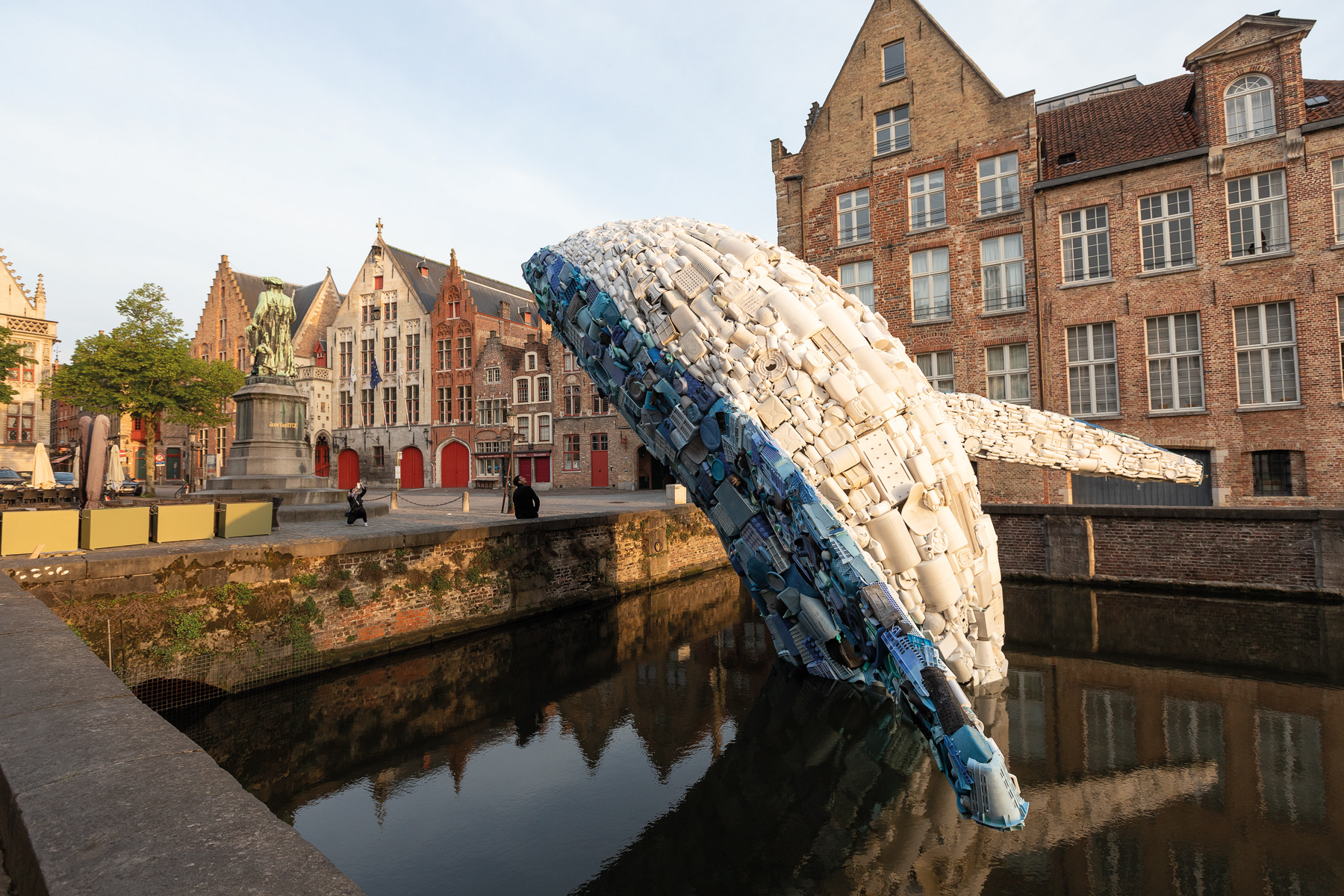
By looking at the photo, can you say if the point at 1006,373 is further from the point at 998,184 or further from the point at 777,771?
the point at 777,771

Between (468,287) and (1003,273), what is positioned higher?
(468,287)

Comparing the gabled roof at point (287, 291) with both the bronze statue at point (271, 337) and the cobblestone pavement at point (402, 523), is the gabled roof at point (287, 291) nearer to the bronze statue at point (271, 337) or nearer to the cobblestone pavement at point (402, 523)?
the cobblestone pavement at point (402, 523)

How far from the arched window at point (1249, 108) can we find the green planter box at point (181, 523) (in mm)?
23262

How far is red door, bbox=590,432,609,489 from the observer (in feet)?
121

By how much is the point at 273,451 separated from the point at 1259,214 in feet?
79.2

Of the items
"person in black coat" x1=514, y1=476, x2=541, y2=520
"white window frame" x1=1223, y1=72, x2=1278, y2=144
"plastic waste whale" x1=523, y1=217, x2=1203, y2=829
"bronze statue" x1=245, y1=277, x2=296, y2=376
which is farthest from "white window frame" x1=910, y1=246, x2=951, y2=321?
"bronze statue" x1=245, y1=277, x2=296, y2=376

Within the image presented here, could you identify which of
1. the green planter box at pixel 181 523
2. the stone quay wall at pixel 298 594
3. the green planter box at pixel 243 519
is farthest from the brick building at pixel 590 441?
the green planter box at pixel 181 523

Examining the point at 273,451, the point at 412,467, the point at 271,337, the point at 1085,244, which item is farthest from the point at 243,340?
the point at 1085,244

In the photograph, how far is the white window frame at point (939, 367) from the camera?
1983 centimetres

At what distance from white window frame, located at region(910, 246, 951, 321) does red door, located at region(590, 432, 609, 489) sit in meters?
20.3

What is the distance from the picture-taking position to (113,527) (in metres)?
8.39

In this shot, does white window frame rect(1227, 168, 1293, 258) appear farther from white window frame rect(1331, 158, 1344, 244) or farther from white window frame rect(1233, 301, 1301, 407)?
white window frame rect(1233, 301, 1301, 407)

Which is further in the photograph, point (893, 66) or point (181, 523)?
point (893, 66)

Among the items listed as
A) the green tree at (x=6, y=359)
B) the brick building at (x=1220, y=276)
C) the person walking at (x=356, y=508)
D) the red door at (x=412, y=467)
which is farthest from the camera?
the red door at (x=412, y=467)
